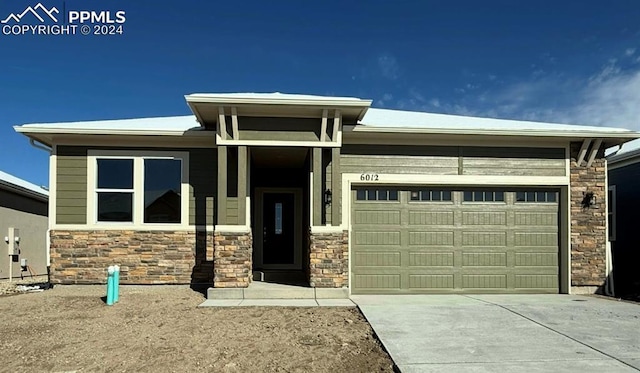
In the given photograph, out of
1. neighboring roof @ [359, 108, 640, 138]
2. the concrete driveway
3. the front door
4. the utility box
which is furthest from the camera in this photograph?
the utility box

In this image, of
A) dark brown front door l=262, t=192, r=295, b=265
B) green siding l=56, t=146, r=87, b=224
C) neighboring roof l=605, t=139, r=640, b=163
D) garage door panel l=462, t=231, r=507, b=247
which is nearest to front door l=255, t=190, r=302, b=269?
dark brown front door l=262, t=192, r=295, b=265

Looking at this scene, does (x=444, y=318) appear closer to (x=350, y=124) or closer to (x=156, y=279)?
(x=350, y=124)

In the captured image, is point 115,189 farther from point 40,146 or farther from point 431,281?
point 431,281

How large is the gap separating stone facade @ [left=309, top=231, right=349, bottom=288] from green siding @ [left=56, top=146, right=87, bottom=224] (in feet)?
16.0

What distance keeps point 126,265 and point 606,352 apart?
8.48 meters

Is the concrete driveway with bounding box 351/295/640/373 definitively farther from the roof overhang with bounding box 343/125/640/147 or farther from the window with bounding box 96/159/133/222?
the window with bounding box 96/159/133/222

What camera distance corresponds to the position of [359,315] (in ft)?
23.4

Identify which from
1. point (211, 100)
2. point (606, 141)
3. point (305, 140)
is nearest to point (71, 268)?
point (211, 100)

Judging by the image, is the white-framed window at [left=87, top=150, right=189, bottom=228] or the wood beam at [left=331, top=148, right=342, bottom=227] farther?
the white-framed window at [left=87, top=150, right=189, bottom=228]

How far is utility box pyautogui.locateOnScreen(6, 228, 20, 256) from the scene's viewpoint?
1445 centimetres

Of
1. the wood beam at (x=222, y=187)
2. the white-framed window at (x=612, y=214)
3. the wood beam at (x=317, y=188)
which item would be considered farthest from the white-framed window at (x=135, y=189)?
the white-framed window at (x=612, y=214)

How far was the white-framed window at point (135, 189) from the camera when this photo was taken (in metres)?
9.54

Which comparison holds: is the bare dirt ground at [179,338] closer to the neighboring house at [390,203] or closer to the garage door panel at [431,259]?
the neighboring house at [390,203]

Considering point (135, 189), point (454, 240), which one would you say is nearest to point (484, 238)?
point (454, 240)
